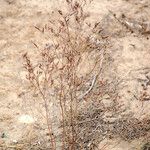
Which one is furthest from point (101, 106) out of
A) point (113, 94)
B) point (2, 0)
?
point (2, 0)

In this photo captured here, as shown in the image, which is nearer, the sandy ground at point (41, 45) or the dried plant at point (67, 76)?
the dried plant at point (67, 76)

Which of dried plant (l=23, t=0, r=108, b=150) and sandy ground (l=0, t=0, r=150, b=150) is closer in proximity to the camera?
dried plant (l=23, t=0, r=108, b=150)

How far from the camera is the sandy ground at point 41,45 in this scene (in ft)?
12.9

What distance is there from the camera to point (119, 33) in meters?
5.00

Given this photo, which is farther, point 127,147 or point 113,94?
point 113,94

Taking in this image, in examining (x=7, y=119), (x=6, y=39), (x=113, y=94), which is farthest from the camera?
(x=6, y=39)

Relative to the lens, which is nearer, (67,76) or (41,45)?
(67,76)

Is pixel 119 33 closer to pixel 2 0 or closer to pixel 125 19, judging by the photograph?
pixel 125 19

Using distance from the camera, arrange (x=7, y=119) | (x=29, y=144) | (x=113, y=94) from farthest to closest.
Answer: (x=113, y=94) → (x=7, y=119) → (x=29, y=144)

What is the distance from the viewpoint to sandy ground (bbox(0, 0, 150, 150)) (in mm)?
3932

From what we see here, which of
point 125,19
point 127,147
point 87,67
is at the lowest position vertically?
point 127,147

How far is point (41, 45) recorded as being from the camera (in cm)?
479

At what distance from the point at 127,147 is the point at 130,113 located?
443 mm

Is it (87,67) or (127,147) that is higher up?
(87,67)
